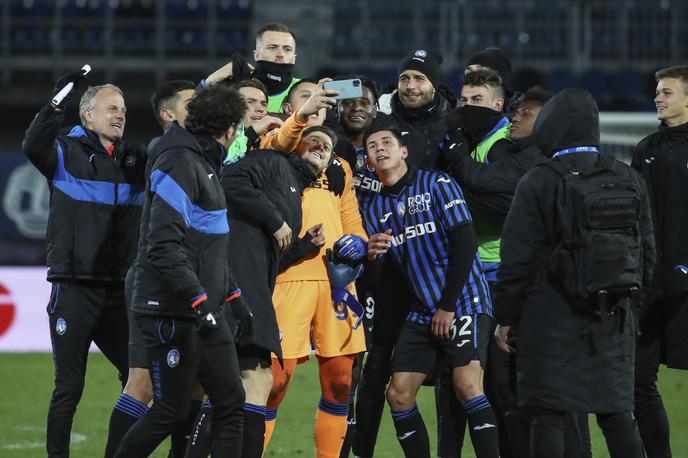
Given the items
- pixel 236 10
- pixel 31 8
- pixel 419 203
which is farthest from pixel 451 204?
pixel 31 8

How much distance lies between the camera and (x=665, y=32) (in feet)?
54.0

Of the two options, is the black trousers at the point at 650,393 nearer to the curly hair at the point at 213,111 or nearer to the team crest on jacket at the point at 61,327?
the curly hair at the point at 213,111

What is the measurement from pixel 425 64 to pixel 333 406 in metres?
1.90

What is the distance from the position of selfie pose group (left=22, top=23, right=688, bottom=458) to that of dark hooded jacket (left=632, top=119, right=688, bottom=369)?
0.04 feet

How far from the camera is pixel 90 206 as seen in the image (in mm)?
6047

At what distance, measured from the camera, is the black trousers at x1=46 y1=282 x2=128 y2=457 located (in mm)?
5793

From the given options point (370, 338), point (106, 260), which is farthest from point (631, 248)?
point (106, 260)

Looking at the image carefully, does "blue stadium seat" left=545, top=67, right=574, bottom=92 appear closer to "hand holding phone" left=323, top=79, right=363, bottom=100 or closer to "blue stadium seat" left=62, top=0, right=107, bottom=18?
"blue stadium seat" left=62, top=0, right=107, bottom=18

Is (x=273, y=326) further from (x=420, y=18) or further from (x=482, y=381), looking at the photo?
(x=420, y=18)

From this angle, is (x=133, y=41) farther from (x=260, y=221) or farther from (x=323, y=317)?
(x=260, y=221)

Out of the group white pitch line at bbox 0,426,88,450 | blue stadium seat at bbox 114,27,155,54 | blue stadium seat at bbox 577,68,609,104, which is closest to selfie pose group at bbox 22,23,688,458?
white pitch line at bbox 0,426,88,450

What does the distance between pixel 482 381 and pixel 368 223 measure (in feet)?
3.29

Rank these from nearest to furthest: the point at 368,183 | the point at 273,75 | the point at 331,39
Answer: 1. the point at 368,183
2. the point at 273,75
3. the point at 331,39

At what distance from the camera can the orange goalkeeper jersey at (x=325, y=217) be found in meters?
5.82
